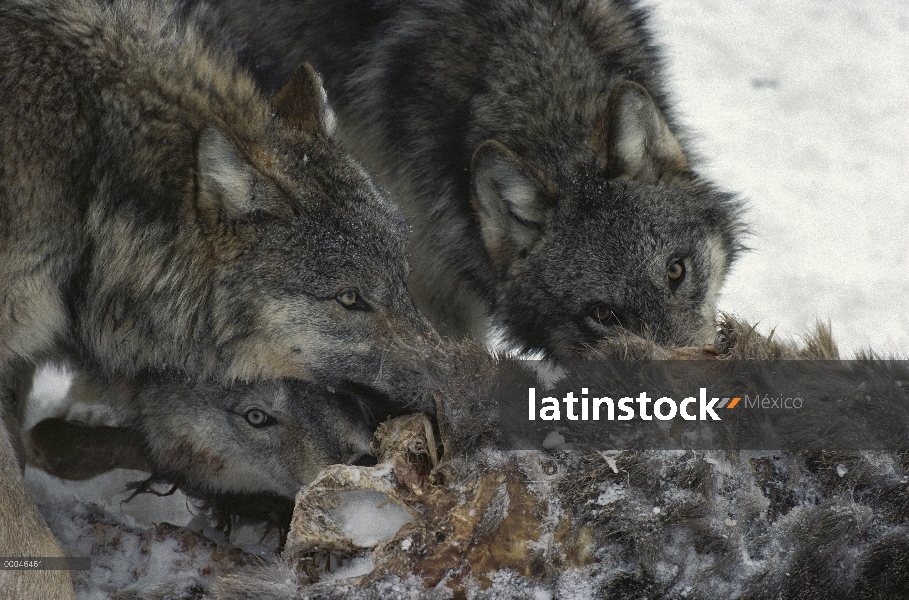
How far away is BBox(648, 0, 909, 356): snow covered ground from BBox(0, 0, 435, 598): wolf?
2553mm

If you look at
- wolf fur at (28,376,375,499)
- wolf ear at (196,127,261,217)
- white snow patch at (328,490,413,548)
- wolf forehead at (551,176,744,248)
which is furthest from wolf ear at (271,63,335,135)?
white snow patch at (328,490,413,548)

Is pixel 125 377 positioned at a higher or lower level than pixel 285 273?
lower

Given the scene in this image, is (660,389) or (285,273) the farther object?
(285,273)

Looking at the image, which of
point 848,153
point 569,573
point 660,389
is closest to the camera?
Answer: point 569,573

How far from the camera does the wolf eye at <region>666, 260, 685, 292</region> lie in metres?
4.06

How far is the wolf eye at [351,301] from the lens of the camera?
3.51 metres

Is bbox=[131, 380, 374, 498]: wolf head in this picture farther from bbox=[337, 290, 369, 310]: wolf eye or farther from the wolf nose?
bbox=[337, 290, 369, 310]: wolf eye

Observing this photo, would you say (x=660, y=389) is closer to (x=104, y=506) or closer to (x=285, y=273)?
(x=285, y=273)

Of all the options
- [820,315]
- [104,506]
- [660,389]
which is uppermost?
[820,315]

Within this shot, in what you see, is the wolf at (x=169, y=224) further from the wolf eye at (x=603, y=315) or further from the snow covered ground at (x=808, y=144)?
the snow covered ground at (x=808, y=144)

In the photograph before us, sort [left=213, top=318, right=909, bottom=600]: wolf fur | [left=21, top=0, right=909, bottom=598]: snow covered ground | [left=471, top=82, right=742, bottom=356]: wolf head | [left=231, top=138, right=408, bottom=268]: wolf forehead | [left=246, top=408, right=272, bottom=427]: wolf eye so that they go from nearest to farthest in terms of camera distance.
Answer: [left=213, top=318, right=909, bottom=600]: wolf fur, [left=231, top=138, right=408, bottom=268]: wolf forehead, [left=246, top=408, right=272, bottom=427]: wolf eye, [left=471, top=82, right=742, bottom=356]: wolf head, [left=21, top=0, right=909, bottom=598]: snow covered ground

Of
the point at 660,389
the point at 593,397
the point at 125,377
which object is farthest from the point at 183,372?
the point at 660,389

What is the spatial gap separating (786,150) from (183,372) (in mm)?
4716

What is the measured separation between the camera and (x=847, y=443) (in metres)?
2.72
